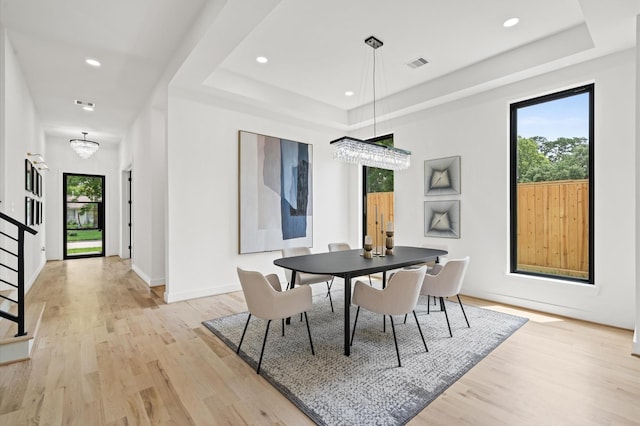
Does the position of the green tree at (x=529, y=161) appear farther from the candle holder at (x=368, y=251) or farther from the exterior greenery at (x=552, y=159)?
the candle holder at (x=368, y=251)

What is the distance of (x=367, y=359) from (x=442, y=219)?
9.16 feet

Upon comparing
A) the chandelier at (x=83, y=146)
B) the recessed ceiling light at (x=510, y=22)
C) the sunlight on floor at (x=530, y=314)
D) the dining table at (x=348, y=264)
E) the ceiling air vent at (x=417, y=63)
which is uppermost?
the ceiling air vent at (x=417, y=63)

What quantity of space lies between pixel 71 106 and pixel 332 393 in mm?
6423

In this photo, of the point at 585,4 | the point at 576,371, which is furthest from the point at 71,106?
the point at 576,371

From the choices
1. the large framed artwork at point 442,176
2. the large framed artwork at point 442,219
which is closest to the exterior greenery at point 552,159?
the large framed artwork at point 442,176

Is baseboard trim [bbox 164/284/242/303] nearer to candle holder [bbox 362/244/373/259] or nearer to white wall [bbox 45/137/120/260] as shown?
candle holder [bbox 362/244/373/259]

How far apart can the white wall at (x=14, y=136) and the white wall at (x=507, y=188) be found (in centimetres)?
509

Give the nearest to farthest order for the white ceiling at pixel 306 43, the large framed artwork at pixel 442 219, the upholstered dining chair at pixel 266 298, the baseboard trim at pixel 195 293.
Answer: the upholstered dining chair at pixel 266 298, the white ceiling at pixel 306 43, the baseboard trim at pixel 195 293, the large framed artwork at pixel 442 219

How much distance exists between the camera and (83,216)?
322 inches

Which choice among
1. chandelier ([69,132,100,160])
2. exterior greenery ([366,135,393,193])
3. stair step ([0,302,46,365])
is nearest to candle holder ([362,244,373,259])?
Result: exterior greenery ([366,135,393,193])

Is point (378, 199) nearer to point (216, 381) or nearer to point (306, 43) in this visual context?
point (306, 43)

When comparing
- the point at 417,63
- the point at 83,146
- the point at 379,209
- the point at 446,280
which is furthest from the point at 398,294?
the point at 83,146

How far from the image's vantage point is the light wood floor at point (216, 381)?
182cm

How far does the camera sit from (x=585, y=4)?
240 cm
